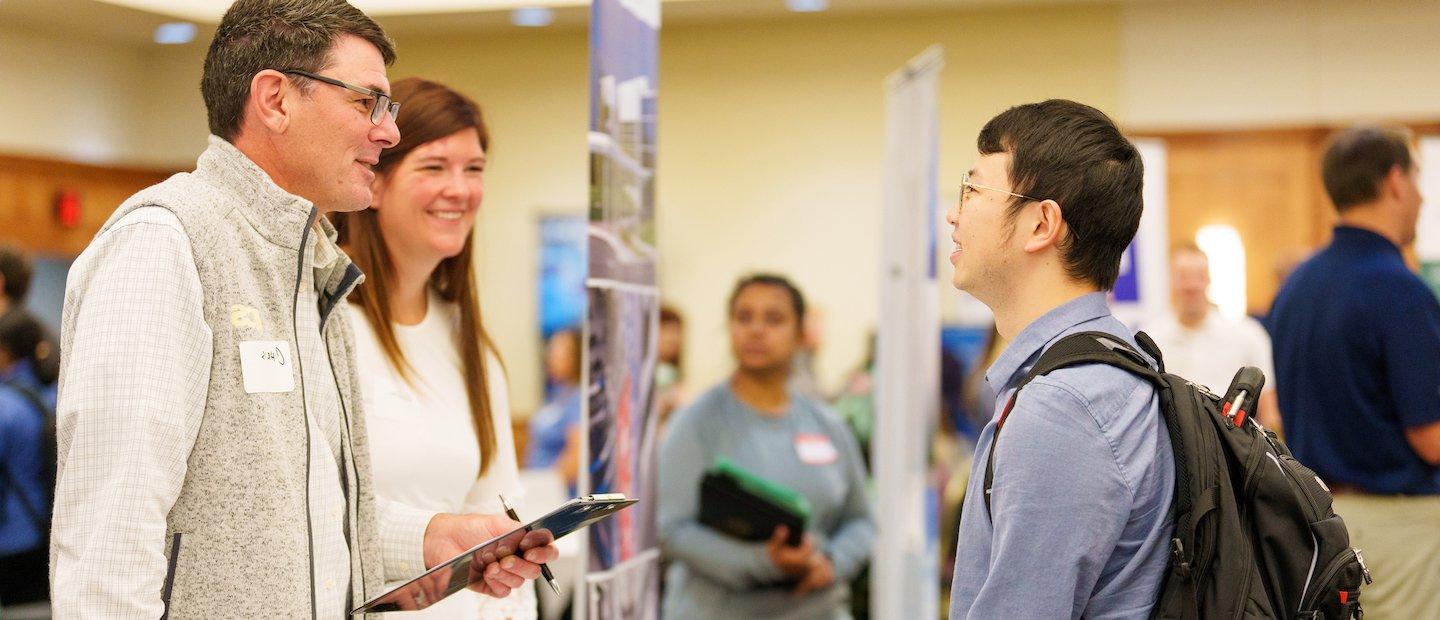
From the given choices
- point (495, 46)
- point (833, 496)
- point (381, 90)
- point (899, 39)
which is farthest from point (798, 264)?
point (381, 90)

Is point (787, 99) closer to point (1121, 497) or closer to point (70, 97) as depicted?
point (70, 97)

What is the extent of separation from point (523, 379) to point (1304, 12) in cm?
543

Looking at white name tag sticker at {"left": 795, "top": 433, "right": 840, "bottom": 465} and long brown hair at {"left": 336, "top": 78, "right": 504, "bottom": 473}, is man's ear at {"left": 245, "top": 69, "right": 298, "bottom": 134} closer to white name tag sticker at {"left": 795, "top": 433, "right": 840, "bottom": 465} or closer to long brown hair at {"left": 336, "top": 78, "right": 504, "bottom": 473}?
long brown hair at {"left": 336, "top": 78, "right": 504, "bottom": 473}

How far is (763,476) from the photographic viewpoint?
3.79 metres

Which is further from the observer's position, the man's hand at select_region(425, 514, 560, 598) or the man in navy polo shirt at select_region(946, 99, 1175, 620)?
the man's hand at select_region(425, 514, 560, 598)

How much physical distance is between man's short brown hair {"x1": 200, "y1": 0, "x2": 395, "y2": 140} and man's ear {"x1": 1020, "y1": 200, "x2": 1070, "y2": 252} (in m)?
0.89

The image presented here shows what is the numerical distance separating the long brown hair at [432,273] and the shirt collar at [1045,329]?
1.06m

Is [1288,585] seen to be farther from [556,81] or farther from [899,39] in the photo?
[556,81]

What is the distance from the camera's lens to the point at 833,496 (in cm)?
383

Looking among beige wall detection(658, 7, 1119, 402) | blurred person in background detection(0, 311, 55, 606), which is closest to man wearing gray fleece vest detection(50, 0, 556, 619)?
blurred person in background detection(0, 311, 55, 606)

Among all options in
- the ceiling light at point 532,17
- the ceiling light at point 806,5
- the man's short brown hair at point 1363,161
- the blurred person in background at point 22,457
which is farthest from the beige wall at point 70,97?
the man's short brown hair at point 1363,161

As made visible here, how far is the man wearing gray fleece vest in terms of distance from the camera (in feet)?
4.18

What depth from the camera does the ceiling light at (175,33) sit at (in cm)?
787

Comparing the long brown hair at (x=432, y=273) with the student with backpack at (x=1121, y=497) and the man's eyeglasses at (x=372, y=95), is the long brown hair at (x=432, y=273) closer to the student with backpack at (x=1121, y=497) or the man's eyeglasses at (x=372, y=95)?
the man's eyeglasses at (x=372, y=95)
